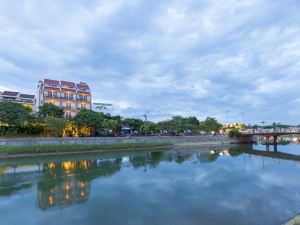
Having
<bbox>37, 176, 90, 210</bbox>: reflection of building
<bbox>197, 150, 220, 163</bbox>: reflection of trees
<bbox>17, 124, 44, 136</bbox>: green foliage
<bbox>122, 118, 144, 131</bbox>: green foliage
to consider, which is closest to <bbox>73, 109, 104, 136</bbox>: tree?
<bbox>17, 124, 44, 136</bbox>: green foliage

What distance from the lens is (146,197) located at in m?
13.7

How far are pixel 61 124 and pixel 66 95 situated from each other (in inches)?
728

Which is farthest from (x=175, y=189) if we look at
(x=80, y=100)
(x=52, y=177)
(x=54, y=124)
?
(x=80, y=100)

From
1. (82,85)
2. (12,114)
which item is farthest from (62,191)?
(82,85)

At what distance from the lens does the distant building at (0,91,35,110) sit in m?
60.0

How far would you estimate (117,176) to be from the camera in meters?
20.0

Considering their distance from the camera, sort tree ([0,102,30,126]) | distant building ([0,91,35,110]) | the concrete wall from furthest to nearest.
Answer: distant building ([0,91,35,110])
tree ([0,102,30,126])
the concrete wall

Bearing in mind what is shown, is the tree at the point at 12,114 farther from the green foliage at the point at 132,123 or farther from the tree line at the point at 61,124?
the green foliage at the point at 132,123

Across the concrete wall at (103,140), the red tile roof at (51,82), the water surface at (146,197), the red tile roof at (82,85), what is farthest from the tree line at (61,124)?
the water surface at (146,197)

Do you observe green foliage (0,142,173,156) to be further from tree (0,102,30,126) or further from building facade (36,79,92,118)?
building facade (36,79,92,118)

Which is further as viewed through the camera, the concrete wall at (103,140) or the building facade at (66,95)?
the building facade at (66,95)

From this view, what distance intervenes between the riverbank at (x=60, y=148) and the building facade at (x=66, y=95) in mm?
23670

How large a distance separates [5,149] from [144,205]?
82.8ft

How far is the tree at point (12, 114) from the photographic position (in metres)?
36.9
